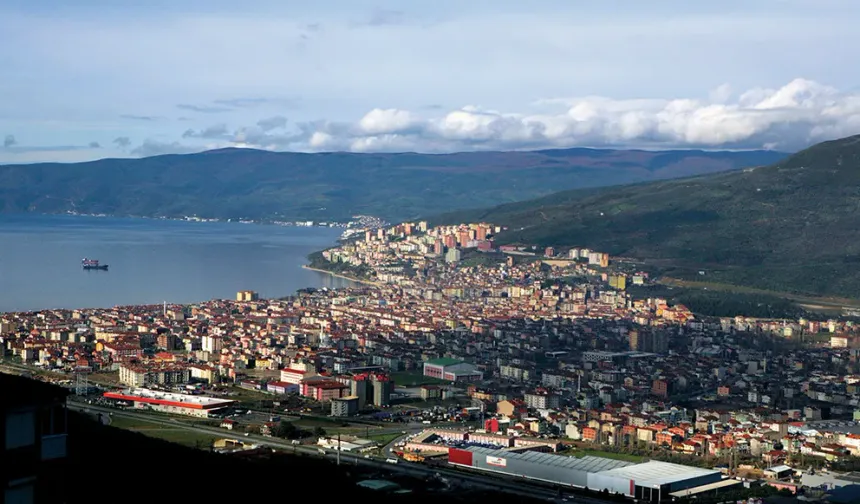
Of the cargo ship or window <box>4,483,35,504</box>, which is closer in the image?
window <box>4,483,35,504</box>

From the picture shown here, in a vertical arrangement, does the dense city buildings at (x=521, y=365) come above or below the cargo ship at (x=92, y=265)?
Result: above

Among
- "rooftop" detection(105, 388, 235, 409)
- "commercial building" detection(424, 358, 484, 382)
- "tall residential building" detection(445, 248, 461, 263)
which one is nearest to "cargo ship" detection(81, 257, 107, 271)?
"tall residential building" detection(445, 248, 461, 263)

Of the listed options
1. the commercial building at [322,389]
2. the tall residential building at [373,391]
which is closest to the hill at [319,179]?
the commercial building at [322,389]

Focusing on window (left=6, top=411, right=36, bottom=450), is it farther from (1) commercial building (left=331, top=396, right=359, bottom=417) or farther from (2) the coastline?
(2) the coastline

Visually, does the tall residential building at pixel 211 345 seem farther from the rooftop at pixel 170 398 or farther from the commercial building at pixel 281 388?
the rooftop at pixel 170 398

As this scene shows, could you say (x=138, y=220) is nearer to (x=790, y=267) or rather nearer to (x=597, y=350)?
(x=790, y=267)

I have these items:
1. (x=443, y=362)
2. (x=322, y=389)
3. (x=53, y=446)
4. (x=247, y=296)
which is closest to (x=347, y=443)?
(x=322, y=389)
